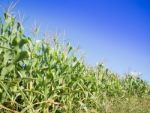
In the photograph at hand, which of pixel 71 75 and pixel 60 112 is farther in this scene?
pixel 71 75

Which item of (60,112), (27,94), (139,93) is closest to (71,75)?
(60,112)

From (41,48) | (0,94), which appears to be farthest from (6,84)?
(41,48)

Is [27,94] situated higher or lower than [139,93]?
lower

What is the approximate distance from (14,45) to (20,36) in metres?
0.24

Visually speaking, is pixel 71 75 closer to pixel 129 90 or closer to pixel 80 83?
pixel 80 83

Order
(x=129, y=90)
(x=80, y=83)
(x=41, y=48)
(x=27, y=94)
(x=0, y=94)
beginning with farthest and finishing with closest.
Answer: (x=129, y=90) < (x=80, y=83) < (x=41, y=48) < (x=27, y=94) < (x=0, y=94)

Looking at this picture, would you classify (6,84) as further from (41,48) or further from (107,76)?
(107,76)

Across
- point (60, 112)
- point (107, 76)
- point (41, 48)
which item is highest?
point (107, 76)

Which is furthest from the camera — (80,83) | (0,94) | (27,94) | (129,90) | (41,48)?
(129,90)

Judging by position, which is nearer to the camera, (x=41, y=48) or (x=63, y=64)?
(x=41, y=48)

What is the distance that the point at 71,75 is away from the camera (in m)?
7.54

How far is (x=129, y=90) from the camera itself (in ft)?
49.1

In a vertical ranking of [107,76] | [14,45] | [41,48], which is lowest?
[14,45]

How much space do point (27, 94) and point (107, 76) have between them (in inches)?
273
